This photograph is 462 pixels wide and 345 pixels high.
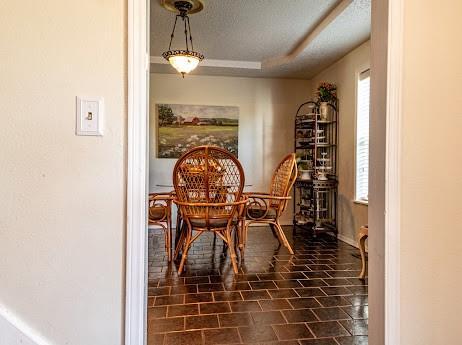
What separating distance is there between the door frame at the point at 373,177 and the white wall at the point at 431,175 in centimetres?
4

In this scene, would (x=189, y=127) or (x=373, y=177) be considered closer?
(x=373, y=177)

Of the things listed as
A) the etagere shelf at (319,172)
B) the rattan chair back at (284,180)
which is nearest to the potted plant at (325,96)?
the etagere shelf at (319,172)

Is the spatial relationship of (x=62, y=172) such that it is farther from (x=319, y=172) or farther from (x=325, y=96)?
(x=325, y=96)

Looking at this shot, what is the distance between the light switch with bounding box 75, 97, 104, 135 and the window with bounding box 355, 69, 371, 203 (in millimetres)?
3439

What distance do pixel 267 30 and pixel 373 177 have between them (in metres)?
2.93

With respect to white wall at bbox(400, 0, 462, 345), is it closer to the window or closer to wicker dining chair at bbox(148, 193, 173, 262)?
wicker dining chair at bbox(148, 193, 173, 262)

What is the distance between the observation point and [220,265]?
9.90ft

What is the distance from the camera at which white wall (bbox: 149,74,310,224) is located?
500cm

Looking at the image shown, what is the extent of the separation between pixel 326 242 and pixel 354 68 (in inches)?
86.3

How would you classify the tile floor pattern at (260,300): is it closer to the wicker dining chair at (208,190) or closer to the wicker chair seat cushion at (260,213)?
the wicker dining chair at (208,190)

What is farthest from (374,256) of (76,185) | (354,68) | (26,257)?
(354,68)

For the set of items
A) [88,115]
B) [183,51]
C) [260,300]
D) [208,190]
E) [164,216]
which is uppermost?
[183,51]

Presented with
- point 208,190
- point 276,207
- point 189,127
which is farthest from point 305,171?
point 208,190

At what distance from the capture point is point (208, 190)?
8.94 ft
